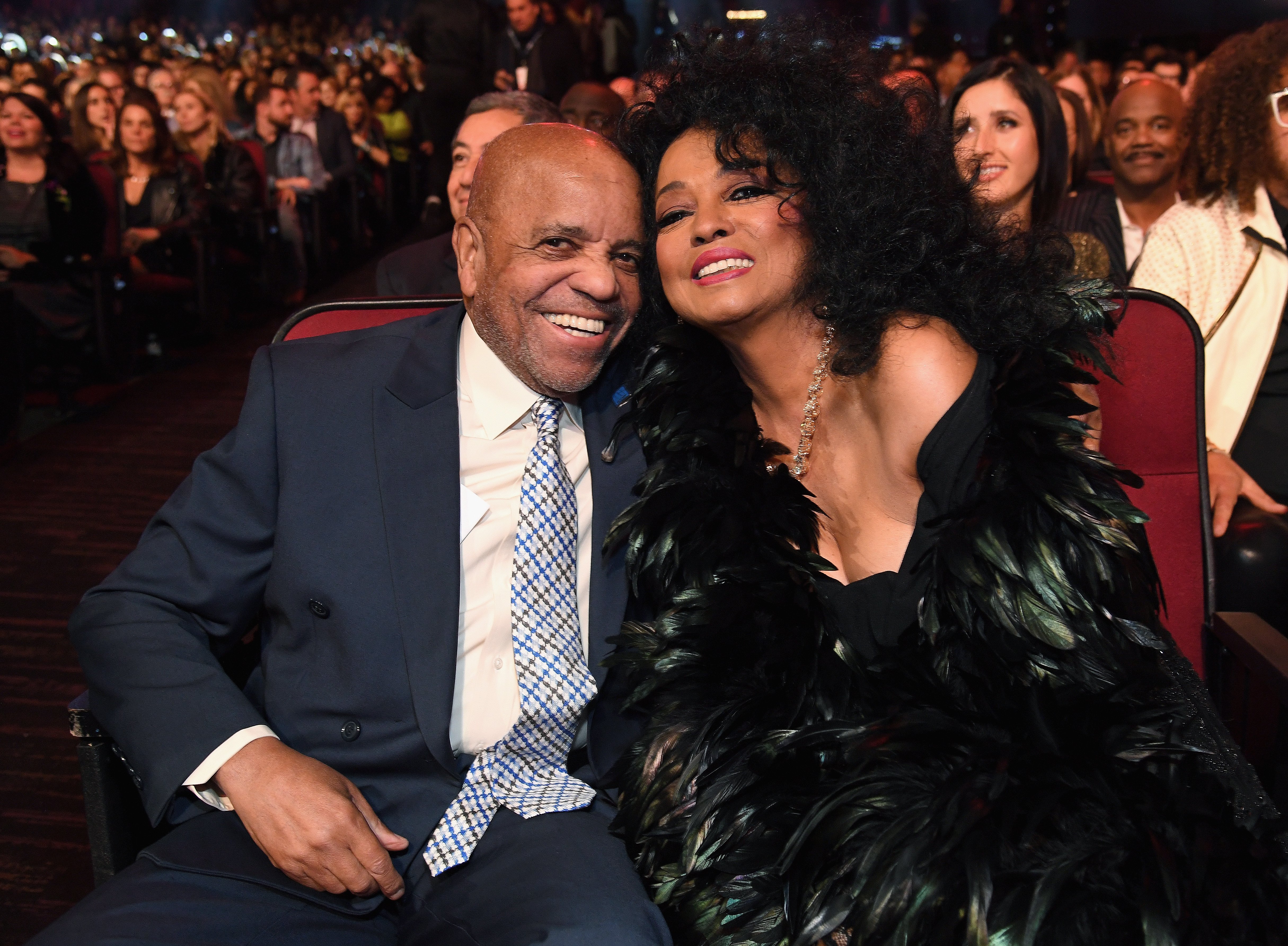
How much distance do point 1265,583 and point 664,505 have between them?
1.27m

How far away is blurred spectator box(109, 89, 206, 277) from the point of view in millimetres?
5941

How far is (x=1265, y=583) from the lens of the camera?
2.04m

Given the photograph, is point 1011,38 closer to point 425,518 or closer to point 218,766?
point 425,518

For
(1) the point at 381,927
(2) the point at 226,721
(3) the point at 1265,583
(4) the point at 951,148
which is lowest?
(1) the point at 381,927

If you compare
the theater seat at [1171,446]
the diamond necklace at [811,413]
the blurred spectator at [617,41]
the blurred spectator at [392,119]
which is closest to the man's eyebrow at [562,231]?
the diamond necklace at [811,413]

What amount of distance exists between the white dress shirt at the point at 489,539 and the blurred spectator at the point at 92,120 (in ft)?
21.1

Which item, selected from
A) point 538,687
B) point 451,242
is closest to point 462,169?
point 451,242

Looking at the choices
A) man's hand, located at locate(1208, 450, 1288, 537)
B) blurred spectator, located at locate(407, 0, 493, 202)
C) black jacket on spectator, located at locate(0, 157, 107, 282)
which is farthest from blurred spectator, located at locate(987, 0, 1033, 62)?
man's hand, located at locate(1208, 450, 1288, 537)

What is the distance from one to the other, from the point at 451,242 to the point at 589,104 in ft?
3.88

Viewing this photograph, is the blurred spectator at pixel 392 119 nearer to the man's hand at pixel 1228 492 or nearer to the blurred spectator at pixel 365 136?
the blurred spectator at pixel 365 136

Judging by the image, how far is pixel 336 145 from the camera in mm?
8734

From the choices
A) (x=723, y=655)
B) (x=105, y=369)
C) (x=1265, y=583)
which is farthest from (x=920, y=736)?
(x=105, y=369)

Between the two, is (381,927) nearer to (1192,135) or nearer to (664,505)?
(664,505)

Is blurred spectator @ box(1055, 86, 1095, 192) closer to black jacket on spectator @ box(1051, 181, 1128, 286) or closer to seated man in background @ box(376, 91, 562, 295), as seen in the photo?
black jacket on spectator @ box(1051, 181, 1128, 286)
